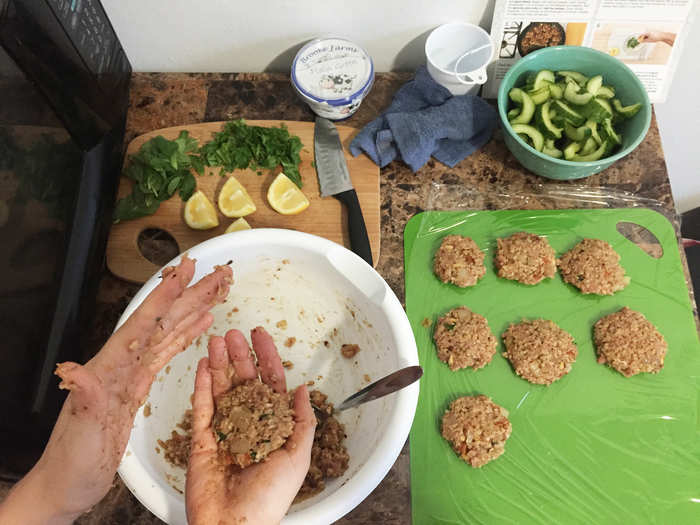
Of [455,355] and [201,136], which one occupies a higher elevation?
[201,136]

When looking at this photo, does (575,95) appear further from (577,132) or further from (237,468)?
(237,468)

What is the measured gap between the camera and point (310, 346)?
1.14 meters

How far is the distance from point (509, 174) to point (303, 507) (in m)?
0.87

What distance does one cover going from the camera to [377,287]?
0.97 m

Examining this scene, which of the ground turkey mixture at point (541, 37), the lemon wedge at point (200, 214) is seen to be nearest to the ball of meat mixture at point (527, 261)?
the ground turkey mixture at point (541, 37)

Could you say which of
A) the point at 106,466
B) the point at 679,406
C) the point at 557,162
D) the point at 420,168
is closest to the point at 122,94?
the point at 420,168

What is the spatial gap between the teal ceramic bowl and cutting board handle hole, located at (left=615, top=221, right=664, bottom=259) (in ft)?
0.55

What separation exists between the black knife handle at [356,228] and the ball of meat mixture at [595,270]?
1.46ft

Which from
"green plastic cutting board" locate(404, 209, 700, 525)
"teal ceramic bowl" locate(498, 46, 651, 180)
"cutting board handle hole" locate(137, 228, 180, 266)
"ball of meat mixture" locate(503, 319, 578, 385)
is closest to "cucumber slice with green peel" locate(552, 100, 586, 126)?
"teal ceramic bowl" locate(498, 46, 651, 180)

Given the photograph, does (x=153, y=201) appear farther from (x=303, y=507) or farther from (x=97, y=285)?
(x=303, y=507)

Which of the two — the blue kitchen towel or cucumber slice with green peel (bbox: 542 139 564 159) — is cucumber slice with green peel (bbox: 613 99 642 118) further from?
the blue kitchen towel

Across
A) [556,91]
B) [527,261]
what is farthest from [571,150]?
[527,261]

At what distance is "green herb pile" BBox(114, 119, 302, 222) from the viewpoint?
47.4 inches

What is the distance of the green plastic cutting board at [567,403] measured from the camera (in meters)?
1.06
